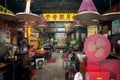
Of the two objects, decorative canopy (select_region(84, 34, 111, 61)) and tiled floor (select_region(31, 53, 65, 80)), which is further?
tiled floor (select_region(31, 53, 65, 80))

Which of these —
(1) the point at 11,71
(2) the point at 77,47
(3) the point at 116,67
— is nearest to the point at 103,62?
(3) the point at 116,67

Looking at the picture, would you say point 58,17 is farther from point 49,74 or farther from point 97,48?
point 97,48

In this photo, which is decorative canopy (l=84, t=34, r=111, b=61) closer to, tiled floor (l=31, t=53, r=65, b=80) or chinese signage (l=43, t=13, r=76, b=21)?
tiled floor (l=31, t=53, r=65, b=80)

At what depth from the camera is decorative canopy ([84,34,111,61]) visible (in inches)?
95.0

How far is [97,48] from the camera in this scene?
241 cm

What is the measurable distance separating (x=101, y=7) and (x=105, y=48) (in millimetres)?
4684

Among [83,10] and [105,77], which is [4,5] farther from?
[105,77]

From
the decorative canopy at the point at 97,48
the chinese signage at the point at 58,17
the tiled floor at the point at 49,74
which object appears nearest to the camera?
the decorative canopy at the point at 97,48

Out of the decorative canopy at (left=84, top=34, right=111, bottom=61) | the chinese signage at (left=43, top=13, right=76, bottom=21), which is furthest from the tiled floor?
the decorative canopy at (left=84, top=34, right=111, bottom=61)

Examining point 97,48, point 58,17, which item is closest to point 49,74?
point 58,17

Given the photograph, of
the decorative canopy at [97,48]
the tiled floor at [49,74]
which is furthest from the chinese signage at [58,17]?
the decorative canopy at [97,48]

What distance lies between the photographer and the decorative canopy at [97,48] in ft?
7.92

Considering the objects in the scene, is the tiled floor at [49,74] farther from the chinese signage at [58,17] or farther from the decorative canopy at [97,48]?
the decorative canopy at [97,48]

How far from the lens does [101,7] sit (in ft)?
22.1
